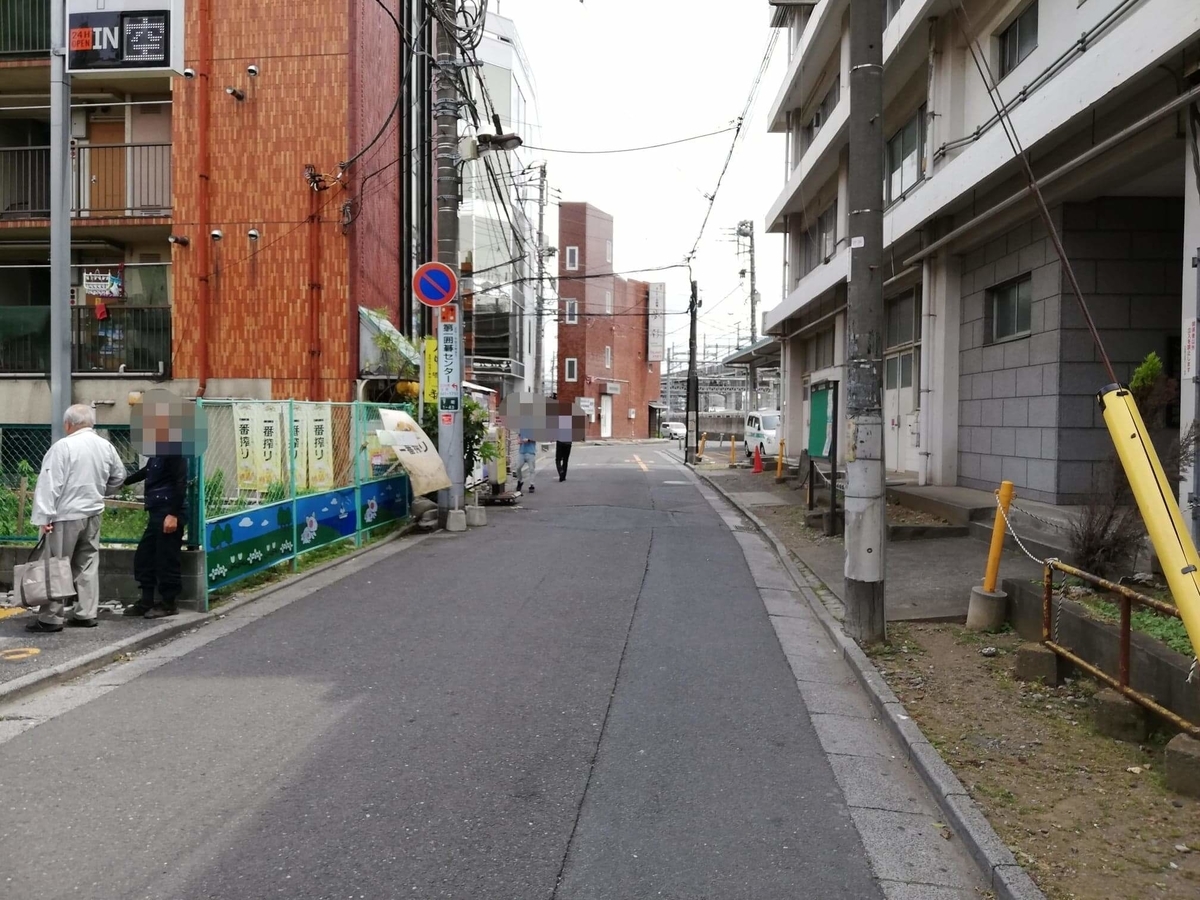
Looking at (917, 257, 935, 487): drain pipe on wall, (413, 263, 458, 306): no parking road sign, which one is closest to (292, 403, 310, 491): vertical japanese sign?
A: (413, 263, 458, 306): no parking road sign

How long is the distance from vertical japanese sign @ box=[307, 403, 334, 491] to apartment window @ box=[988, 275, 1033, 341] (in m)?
8.85

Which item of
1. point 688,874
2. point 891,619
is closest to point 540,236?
point 891,619

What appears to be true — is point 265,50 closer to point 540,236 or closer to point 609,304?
point 540,236

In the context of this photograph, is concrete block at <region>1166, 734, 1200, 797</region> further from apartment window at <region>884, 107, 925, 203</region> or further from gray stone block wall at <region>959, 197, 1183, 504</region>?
apartment window at <region>884, 107, 925, 203</region>

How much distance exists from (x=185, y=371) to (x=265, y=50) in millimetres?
5699

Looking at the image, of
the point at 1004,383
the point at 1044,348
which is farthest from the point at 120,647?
the point at 1004,383

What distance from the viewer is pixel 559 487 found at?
2120 cm

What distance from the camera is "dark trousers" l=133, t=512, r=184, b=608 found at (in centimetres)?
746

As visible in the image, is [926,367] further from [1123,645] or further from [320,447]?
[1123,645]

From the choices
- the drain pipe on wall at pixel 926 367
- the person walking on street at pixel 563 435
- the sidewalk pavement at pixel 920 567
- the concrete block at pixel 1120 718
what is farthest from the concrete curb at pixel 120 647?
the person walking on street at pixel 563 435

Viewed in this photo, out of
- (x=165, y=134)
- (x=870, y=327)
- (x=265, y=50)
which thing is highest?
(x=265, y=50)

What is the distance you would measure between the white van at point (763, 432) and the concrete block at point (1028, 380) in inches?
763

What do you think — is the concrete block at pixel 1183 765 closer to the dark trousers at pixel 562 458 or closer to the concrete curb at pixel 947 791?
the concrete curb at pixel 947 791

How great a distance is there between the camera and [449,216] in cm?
1359
